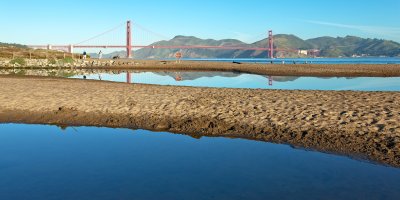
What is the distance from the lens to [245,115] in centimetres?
1427

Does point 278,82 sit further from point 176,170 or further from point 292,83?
point 176,170

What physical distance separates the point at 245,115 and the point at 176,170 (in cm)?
607

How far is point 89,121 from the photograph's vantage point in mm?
14562

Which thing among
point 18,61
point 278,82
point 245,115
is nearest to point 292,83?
point 278,82

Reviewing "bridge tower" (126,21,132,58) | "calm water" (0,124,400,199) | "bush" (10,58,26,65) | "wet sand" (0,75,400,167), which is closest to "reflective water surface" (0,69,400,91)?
"wet sand" (0,75,400,167)

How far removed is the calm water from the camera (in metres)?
7.23

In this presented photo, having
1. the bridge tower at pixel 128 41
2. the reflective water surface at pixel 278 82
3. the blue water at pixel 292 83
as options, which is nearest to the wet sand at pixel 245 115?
the blue water at pixel 292 83

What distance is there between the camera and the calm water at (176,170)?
723cm

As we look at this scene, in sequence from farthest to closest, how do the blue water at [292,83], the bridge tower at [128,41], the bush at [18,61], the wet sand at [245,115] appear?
the bridge tower at [128,41] → the bush at [18,61] → the blue water at [292,83] → the wet sand at [245,115]

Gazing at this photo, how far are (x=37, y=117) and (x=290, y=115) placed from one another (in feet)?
31.8

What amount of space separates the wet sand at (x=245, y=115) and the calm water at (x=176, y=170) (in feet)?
3.16

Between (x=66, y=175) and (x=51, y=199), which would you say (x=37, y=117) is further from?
(x=51, y=199)

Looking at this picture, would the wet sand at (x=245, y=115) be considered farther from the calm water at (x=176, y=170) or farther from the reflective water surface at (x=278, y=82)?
the reflective water surface at (x=278, y=82)

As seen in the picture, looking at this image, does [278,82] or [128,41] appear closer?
[278,82]
